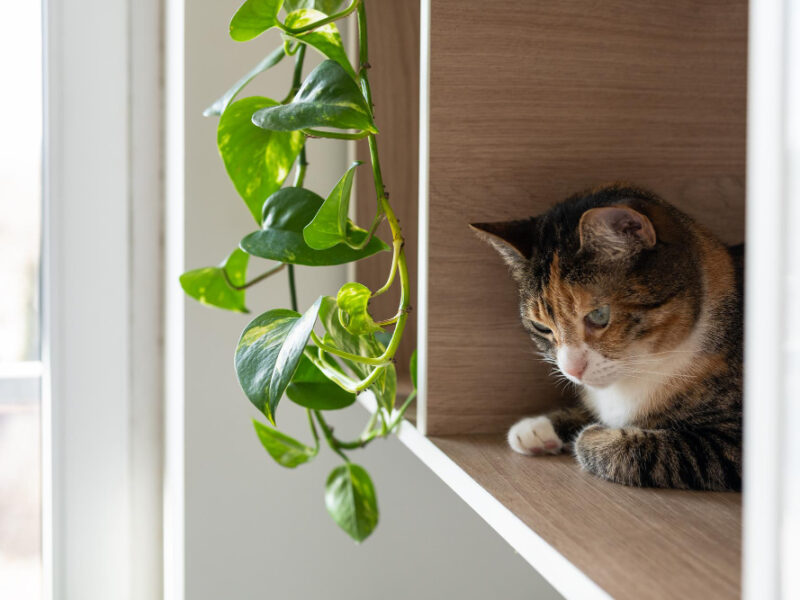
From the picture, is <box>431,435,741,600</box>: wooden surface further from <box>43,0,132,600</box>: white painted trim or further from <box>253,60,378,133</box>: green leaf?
<box>43,0,132,600</box>: white painted trim

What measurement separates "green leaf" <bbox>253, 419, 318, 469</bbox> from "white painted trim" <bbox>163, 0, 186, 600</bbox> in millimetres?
175

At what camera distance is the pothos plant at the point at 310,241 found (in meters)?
0.61

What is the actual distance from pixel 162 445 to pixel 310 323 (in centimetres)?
77

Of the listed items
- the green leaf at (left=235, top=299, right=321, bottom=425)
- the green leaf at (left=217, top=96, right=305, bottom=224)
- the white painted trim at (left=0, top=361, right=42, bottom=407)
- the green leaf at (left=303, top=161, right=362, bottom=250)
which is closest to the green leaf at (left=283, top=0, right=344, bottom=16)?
the green leaf at (left=217, top=96, right=305, bottom=224)

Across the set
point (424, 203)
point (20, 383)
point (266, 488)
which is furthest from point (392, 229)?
point (20, 383)

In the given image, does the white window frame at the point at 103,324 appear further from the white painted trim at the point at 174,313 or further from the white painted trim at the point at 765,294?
the white painted trim at the point at 765,294

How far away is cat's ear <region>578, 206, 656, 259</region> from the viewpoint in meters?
0.56

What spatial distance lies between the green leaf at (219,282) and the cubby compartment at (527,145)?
0.31 metres

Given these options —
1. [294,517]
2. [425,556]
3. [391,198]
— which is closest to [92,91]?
[391,198]

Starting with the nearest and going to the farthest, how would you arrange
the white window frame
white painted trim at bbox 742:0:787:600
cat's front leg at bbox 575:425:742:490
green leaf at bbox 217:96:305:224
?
1. white painted trim at bbox 742:0:787:600
2. cat's front leg at bbox 575:425:742:490
3. green leaf at bbox 217:96:305:224
4. the white window frame

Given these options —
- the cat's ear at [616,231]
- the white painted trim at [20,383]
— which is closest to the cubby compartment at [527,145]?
the cat's ear at [616,231]

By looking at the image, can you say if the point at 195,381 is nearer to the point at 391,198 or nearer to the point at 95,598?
the point at 391,198

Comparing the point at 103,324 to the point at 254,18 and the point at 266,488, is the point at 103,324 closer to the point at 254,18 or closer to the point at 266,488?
the point at 266,488

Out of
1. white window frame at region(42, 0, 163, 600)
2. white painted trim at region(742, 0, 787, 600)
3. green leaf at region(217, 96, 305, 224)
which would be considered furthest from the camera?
white window frame at region(42, 0, 163, 600)
